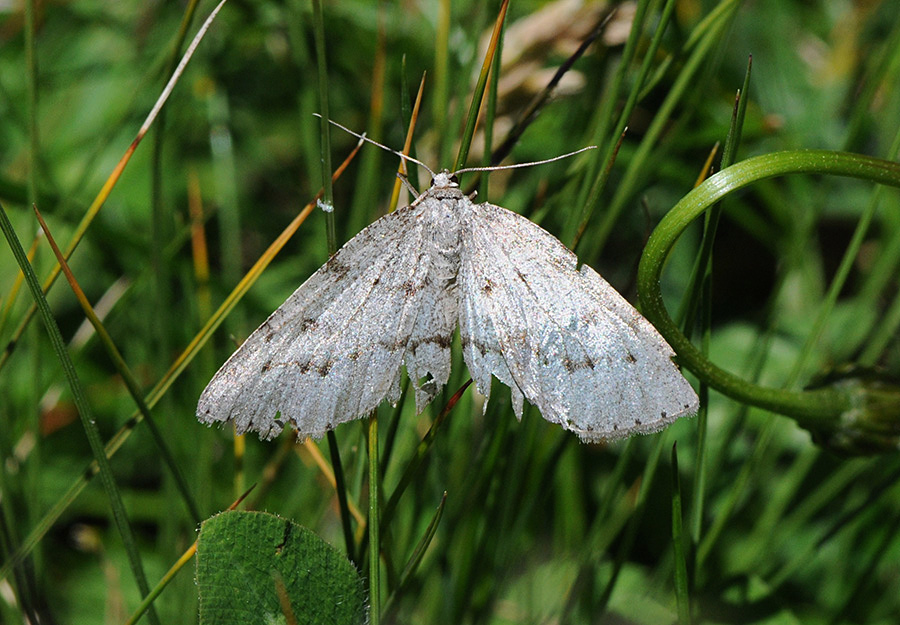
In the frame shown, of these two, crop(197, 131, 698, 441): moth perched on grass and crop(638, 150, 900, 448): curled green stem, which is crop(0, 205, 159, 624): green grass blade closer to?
crop(197, 131, 698, 441): moth perched on grass

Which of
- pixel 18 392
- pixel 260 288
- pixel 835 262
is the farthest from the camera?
pixel 835 262

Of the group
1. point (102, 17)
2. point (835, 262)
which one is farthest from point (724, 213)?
point (102, 17)

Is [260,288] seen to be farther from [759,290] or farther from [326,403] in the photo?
[759,290]

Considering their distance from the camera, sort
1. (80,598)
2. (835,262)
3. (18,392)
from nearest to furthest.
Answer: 1. (80,598)
2. (18,392)
3. (835,262)

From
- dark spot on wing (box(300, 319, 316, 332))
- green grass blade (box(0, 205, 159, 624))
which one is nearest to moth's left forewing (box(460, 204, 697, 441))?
dark spot on wing (box(300, 319, 316, 332))

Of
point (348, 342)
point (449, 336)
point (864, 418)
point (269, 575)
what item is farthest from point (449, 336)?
point (864, 418)
